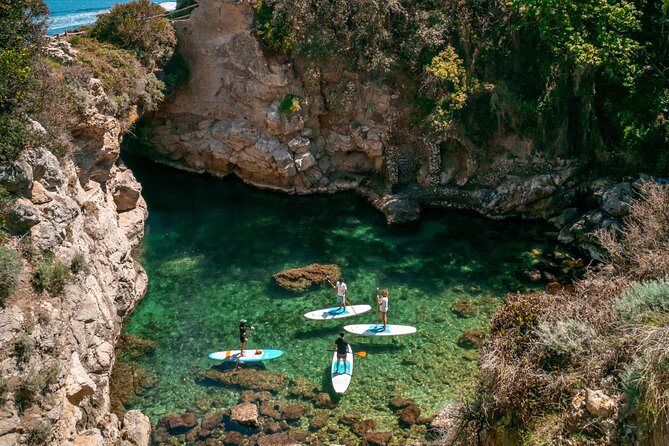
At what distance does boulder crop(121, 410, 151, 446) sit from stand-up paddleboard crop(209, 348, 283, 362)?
3.19m

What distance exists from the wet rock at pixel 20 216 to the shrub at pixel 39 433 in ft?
17.5

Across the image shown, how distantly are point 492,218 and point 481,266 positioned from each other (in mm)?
3862

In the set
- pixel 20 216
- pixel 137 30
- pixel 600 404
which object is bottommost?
pixel 600 404

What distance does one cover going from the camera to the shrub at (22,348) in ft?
42.9

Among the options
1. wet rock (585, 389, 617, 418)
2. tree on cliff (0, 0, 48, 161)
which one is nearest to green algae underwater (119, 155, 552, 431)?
wet rock (585, 389, 617, 418)

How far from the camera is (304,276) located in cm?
2336

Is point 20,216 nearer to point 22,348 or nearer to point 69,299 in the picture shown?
point 69,299

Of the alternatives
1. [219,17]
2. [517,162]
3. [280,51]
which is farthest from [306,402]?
[219,17]

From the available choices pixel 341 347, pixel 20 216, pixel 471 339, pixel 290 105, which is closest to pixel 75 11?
pixel 290 105

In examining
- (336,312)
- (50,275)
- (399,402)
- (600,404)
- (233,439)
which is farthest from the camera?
(336,312)

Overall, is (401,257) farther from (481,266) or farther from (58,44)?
(58,44)

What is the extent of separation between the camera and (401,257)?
2469 cm

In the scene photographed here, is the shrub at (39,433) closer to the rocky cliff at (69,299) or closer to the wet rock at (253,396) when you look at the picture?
the rocky cliff at (69,299)

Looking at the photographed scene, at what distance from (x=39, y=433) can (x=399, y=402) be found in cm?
949
